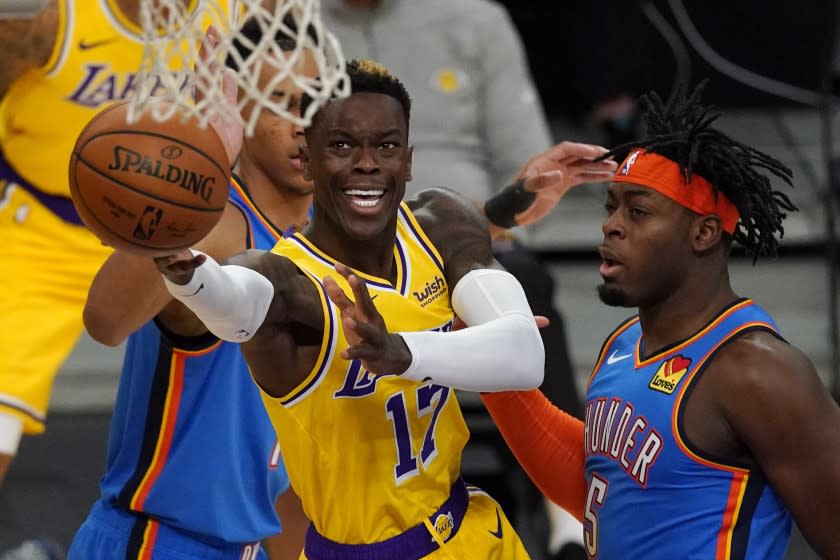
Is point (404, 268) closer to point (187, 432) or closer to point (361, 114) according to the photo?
point (361, 114)

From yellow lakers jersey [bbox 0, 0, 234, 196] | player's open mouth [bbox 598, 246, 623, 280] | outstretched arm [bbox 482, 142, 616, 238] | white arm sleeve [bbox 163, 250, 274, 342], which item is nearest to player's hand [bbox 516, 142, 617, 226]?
outstretched arm [bbox 482, 142, 616, 238]

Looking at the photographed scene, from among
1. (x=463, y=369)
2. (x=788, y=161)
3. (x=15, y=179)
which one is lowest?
(x=788, y=161)

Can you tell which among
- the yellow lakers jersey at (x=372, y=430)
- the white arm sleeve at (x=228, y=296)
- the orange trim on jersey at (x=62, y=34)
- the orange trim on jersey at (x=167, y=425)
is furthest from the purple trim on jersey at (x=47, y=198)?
the white arm sleeve at (x=228, y=296)

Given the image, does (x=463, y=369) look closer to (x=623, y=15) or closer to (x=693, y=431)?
(x=693, y=431)

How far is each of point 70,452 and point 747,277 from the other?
12.0ft

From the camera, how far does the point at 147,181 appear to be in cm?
266

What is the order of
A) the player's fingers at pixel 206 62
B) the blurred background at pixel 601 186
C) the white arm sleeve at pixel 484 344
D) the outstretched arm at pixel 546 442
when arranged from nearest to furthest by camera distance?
the player's fingers at pixel 206 62 < the white arm sleeve at pixel 484 344 < the outstretched arm at pixel 546 442 < the blurred background at pixel 601 186

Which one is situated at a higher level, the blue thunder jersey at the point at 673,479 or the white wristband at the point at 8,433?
the blue thunder jersey at the point at 673,479

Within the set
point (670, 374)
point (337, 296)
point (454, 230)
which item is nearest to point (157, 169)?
point (337, 296)

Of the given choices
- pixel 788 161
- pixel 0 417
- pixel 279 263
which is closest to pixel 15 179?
pixel 0 417

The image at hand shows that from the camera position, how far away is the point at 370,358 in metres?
2.70

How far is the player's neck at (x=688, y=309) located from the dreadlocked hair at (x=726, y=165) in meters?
0.15

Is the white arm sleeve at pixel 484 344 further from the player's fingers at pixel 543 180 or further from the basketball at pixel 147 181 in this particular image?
the player's fingers at pixel 543 180

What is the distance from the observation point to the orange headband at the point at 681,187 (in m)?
3.22
